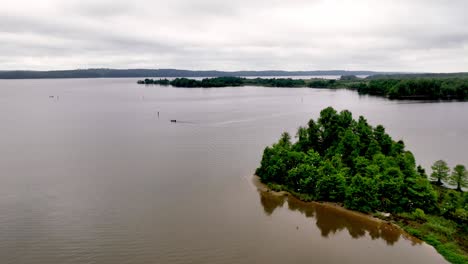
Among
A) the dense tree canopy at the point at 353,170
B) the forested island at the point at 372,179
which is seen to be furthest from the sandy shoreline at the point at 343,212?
the dense tree canopy at the point at 353,170

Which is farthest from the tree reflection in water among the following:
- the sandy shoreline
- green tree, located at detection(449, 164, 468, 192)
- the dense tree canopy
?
green tree, located at detection(449, 164, 468, 192)

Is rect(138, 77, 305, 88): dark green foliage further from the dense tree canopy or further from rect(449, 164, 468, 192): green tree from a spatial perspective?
rect(449, 164, 468, 192): green tree

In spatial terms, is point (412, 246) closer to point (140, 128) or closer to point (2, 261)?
A: point (2, 261)

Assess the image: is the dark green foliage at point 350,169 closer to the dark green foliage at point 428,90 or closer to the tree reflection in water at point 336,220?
the tree reflection in water at point 336,220

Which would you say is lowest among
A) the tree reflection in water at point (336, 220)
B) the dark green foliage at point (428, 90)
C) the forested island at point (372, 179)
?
the tree reflection in water at point (336, 220)

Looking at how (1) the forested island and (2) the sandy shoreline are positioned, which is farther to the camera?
(2) the sandy shoreline
